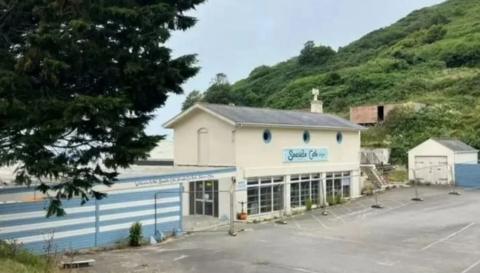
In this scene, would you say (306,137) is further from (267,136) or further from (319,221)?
(319,221)

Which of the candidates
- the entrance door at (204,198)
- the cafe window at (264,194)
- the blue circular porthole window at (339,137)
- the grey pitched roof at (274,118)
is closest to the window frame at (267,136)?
the grey pitched roof at (274,118)

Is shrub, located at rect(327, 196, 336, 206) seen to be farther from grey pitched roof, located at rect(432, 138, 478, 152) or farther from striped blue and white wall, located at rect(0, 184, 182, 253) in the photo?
grey pitched roof, located at rect(432, 138, 478, 152)

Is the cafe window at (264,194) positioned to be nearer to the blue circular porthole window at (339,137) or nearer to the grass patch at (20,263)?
the blue circular porthole window at (339,137)

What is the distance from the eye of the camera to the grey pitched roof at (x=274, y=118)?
96.3ft

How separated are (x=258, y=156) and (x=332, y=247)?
9.69m

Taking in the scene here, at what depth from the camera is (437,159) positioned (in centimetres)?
4244

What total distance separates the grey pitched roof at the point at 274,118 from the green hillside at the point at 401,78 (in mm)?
14528

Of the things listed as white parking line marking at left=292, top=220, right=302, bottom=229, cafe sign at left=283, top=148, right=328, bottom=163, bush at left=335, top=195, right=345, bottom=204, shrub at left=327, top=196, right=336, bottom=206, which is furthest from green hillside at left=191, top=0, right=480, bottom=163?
white parking line marking at left=292, top=220, right=302, bottom=229

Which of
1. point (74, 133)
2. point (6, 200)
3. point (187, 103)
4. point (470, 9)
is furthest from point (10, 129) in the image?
point (470, 9)

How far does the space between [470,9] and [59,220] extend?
335 feet

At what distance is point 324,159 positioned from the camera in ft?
112

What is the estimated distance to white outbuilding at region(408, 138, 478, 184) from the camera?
138ft

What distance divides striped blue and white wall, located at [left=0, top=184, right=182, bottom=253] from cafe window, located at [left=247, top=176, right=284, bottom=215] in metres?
6.01

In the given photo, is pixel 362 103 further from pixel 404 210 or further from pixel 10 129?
pixel 10 129
